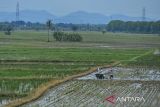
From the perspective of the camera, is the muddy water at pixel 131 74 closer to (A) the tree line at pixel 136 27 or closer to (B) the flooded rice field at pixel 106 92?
(B) the flooded rice field at pixel 106 92

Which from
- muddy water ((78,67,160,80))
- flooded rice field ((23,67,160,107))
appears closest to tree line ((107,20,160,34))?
muddy water ((78,67,160,80))

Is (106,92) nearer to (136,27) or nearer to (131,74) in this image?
(131,74)

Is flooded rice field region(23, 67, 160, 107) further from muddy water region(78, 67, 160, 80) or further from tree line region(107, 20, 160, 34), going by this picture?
tree line region(107, 20, 160, 34)

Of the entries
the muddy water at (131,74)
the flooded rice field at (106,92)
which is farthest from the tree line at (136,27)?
the flooded rice field at (106,92)

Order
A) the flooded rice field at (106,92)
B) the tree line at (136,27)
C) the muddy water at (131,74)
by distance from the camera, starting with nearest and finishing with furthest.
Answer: the flooded rice field at (106,92)
the muddy water at (131,74)
the tree line at (136,27)

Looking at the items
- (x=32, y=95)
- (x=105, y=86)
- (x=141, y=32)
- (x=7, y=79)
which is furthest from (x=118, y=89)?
(x=141, y=32)

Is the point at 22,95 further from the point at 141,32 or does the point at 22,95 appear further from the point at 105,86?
the point at 141,32

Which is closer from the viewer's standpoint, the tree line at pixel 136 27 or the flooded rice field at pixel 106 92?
the flooded rice field at pixel 106 92

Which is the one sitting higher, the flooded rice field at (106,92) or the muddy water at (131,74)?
the flooded rice field at (106,92)

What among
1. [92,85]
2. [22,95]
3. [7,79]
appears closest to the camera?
[22,95]

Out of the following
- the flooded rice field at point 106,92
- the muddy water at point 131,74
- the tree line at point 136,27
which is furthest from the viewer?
the tree line at point 136,27
